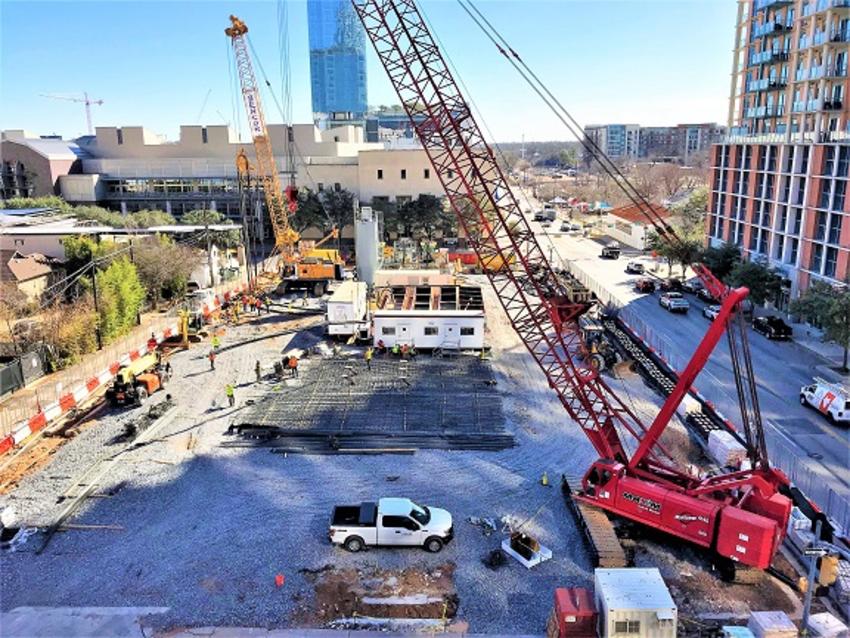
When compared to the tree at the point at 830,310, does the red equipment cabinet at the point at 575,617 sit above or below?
below

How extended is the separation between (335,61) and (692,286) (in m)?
111

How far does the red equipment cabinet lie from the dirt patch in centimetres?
217

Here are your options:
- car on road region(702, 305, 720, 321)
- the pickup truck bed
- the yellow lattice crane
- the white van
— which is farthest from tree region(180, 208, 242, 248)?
the white van

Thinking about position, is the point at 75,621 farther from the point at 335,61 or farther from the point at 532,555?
the point at 335,61

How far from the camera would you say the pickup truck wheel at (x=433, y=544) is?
14.4m

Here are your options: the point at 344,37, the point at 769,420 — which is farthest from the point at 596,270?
the point at 344,37

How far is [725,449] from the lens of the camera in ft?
58.6

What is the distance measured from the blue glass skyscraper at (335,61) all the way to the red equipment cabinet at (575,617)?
13069 cm

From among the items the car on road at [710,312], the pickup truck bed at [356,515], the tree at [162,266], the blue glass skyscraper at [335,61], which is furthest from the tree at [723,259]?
the blue glass skyscraper at [335,61]

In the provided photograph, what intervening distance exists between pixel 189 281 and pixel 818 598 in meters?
38.9

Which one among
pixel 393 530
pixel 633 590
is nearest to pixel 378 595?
pixel 393 530

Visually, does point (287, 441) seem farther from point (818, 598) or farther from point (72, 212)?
point (72, 212)

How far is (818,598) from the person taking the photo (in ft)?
41.7

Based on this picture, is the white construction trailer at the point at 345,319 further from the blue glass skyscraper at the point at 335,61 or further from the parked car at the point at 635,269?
the blue glass skyscraper at the point at 335,61
